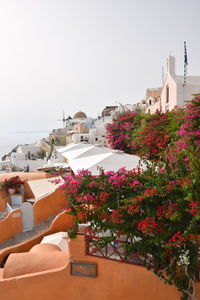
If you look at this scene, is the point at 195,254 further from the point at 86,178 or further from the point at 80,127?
the point at 80,127

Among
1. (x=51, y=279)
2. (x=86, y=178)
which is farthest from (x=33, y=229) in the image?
(x=86, y=178)

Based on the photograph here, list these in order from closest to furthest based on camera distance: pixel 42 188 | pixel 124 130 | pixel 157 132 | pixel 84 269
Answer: pixel 84 269, pixel 157 132, pixel 42 188, pixel 124 130

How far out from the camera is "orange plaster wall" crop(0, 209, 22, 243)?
336 inches

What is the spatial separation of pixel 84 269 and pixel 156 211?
2.27 m

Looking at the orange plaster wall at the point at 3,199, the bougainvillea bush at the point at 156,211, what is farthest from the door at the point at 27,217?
the bougainvillea bush at the point at 156,211

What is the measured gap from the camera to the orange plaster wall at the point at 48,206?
934 centimetres

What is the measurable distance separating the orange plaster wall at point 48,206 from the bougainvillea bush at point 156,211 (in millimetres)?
4989

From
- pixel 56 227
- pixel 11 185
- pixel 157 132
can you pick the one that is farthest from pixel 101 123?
pixel 56 227

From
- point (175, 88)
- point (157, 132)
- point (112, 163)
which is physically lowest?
point (112, 163)

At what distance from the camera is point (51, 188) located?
10359mm

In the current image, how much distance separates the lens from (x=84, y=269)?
15.8 ft

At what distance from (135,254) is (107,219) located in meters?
1.05

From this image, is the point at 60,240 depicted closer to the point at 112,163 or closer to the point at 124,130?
the point at 112,163

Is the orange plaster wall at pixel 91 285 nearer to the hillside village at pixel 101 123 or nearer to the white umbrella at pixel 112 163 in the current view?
the white umbrella at pixel 112 163
